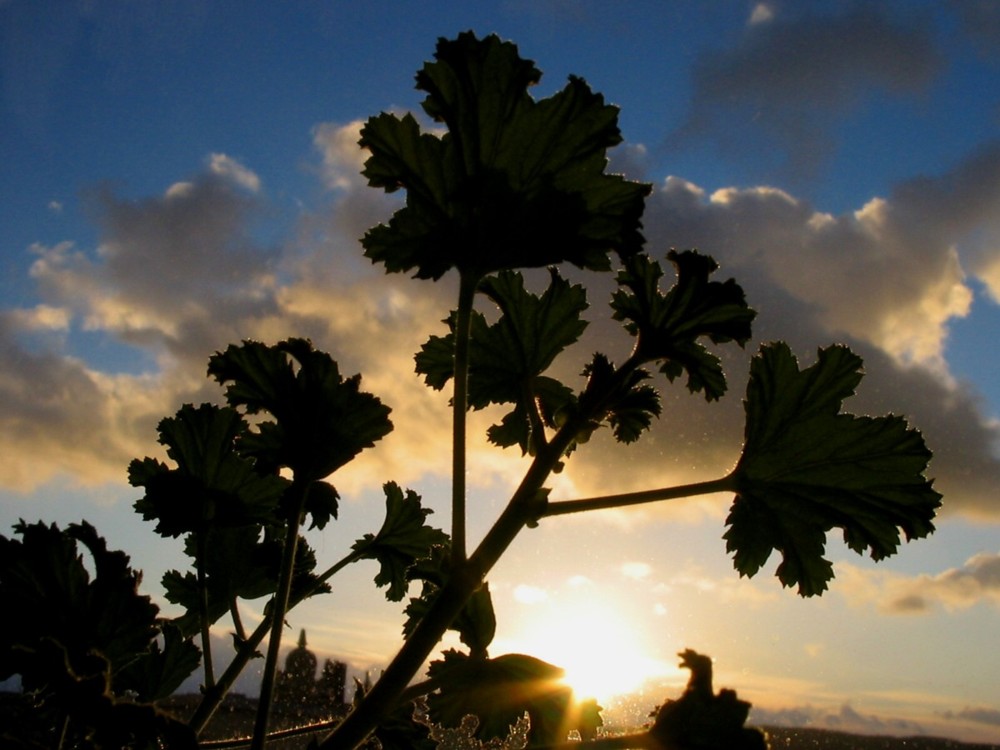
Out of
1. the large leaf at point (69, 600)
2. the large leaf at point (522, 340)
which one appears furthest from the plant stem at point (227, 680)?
the large leaf at point (522, 340)

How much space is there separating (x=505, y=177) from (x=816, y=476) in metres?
0.84

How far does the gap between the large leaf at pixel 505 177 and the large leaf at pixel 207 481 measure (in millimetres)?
628

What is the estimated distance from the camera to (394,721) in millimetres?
1620

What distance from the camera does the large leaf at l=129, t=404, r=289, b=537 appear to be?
173 cm

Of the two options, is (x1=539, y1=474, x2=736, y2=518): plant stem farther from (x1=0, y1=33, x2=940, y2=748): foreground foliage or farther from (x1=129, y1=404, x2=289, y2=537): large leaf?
(x1=129, y1=404, x2=289, y2=537): large leaf

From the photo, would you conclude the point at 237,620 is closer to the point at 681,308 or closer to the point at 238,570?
the point at 238,570

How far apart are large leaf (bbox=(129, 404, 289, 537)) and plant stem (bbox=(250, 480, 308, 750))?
192 mm

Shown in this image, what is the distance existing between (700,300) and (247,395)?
891mm

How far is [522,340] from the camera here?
1.76 metres

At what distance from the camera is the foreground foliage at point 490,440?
1220 mm

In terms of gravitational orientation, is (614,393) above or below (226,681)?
above

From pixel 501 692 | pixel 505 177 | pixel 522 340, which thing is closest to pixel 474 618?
pixel 501 692

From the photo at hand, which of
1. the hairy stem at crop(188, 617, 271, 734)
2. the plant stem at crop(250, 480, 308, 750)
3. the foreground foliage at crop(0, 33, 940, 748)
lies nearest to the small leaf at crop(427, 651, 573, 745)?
the foreground foliage at crop(0, 33, 940, 748)

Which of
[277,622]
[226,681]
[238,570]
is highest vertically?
[238,570]
